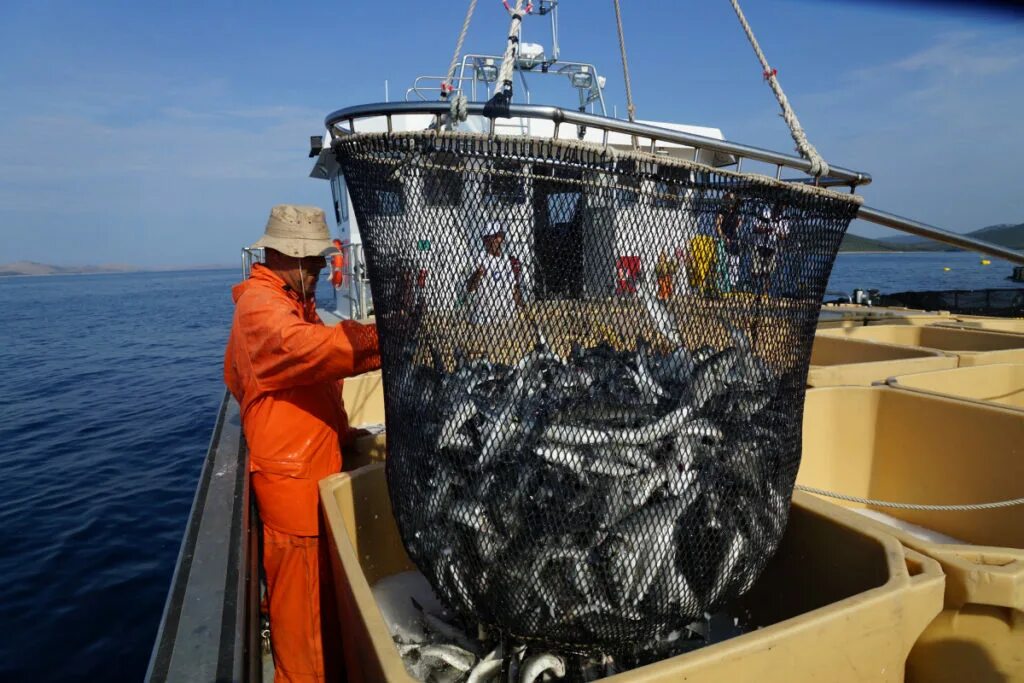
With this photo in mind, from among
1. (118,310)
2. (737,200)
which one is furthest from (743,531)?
(118,310)

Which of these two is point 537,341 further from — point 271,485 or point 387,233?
point 271,485

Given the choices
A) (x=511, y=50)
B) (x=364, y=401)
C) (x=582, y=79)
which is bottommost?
(x=364, y=401)

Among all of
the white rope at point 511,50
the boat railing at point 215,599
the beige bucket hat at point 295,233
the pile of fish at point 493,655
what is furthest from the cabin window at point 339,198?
the pile of fish at point 493,655

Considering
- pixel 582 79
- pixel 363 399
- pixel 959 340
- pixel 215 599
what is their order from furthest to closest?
pixel 582 79
pixel 959 340
pixel 363 399
pixel 215 599

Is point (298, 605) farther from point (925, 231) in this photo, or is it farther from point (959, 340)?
point (959, 340)

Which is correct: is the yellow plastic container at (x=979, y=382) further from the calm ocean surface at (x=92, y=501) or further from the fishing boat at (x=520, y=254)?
the calm ocean surface at (x=92, y=501)

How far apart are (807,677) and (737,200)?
1371 mm

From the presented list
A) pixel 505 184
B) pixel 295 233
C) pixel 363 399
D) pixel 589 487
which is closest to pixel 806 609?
pixel 589 487

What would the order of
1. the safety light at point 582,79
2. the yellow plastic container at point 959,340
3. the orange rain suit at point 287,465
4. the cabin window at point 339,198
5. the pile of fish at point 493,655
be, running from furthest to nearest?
1. the cabin window at point 339,198
2. the safety light at point 582,79
3. the yellow plastic container at point 959,340
4. the orange rain suit at point 287,465
5. the pile of fish at point 493,655

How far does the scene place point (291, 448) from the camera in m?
2.94

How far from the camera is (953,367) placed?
5461 millimetres

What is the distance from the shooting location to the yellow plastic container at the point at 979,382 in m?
4.79

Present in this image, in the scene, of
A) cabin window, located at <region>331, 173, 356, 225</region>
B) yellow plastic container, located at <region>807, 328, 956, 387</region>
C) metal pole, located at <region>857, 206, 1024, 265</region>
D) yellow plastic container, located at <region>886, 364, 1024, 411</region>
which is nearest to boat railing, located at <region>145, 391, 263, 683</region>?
metal pole, located at <region>857, 206, 1024, 265</region>

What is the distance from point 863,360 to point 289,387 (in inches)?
232
